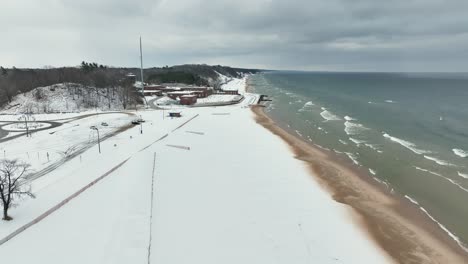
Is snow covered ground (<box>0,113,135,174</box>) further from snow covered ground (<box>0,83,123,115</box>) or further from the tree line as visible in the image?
the tree line

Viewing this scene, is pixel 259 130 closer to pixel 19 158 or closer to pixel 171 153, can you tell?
pixel 171 153

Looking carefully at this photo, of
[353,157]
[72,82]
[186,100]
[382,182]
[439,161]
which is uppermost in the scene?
[72,82]

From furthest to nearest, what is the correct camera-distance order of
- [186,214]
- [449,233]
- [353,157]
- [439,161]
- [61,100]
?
[61,100] → [353,157] → [439,161] → [186,214] → [449,233]

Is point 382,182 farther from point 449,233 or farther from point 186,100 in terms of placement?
point 186,100

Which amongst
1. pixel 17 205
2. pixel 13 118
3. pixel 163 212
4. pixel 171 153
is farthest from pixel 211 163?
pixel 13 118

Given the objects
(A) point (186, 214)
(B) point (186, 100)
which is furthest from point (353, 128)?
(B) point (186, 100)

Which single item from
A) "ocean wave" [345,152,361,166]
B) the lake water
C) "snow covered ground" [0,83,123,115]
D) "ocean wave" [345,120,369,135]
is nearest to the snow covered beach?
"ocean wave" [345,152,361,166]
